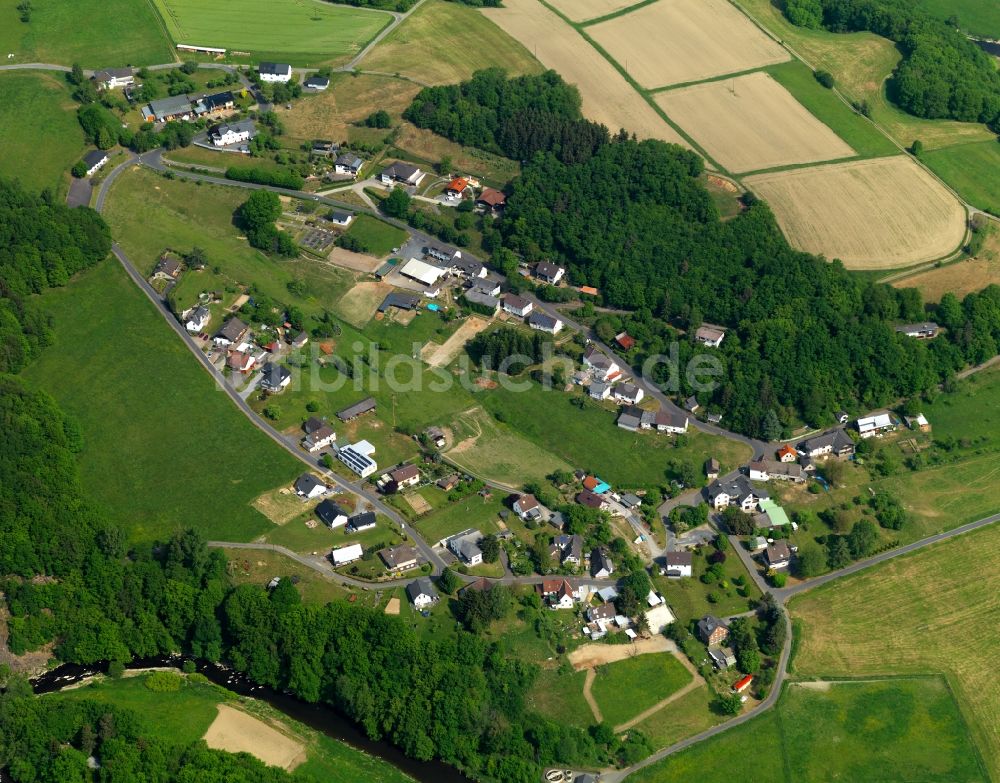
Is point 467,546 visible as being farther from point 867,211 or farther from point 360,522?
point 867,211

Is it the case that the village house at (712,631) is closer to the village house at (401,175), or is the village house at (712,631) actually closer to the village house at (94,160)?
the village house at (401,175)

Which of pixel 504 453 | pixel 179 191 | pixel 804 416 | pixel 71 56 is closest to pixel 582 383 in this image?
pixel 504 453

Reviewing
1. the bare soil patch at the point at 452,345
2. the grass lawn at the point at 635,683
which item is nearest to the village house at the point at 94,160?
the bare soil patch at the point at 452,345

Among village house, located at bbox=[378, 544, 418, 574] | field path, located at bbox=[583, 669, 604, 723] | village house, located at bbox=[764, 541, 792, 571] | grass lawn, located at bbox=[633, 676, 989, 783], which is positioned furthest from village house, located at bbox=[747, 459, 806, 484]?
village house, located at bbox=[378, 544, 418, 574]

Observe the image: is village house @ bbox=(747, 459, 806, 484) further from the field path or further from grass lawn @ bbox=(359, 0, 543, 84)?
grass lawn @ bbox=(359, 0, 543, 84)

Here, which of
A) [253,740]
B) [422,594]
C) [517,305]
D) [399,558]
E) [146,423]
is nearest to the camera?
[253,740]

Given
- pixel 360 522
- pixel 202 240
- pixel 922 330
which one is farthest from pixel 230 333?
pixel 922 330

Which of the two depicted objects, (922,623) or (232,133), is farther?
(232,133)
